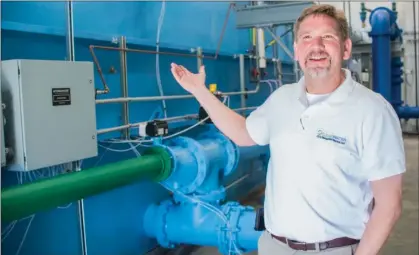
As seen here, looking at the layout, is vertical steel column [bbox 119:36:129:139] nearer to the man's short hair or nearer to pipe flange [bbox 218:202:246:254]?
pipe flange [bbox 218:202:246:254]

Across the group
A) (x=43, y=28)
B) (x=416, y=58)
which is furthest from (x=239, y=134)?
(x=416, y=58)

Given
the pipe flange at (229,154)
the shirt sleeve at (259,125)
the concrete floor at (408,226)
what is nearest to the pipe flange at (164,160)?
the pipe flange at (229,154)

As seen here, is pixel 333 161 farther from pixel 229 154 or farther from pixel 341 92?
pixel 229 154

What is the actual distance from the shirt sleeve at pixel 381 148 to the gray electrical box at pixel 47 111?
1.00 m

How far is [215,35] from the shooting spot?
3.39 m

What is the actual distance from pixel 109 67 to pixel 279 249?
1.36 meters

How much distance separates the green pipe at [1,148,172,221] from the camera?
133 centimetres

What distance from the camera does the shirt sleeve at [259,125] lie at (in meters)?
1.31

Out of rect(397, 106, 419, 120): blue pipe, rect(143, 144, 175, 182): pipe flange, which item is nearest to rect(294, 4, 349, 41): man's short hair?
rect(143, 144, 175, 182): pipe flange

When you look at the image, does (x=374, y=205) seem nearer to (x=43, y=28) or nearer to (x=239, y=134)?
(x=239, y=134)

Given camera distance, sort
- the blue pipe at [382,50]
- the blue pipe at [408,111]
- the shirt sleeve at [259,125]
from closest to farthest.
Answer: the shirt sleeve at [259,125], the blue pipe at [382,50], the blue pipe at [408,111]

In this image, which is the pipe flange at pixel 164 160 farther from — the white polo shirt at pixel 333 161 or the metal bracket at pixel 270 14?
the metal bracket at pixel 270 14

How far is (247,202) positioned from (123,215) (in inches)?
62.3

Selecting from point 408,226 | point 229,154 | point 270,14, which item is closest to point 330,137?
point 229,154
